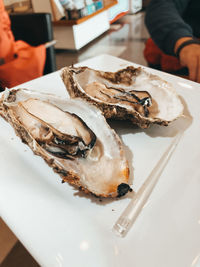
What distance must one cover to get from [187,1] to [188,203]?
122cm

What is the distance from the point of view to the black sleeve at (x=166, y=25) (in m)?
0.98

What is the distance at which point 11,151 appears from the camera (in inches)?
21.6

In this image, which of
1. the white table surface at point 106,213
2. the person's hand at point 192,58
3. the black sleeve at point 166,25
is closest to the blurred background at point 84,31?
the black sleeve at point 166,25

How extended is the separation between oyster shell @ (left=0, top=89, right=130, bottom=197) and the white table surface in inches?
1.4

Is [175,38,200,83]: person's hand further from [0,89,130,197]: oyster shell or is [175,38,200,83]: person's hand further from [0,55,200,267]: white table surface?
[0,89,130,197]: oyster shell

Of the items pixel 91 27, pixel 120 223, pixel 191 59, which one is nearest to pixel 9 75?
pixel 191 59

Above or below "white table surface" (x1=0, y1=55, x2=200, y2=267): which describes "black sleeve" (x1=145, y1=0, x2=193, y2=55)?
above

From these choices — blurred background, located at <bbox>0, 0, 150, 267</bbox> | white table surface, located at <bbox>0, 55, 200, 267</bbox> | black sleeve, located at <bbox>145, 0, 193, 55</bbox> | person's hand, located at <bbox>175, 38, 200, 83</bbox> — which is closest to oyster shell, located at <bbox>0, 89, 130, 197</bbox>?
white table surface, located at <bbox>0, 55, 200, 267</bbox>

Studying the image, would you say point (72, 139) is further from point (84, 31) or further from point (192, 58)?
point (84, 31)

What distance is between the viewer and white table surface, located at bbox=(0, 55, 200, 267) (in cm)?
34

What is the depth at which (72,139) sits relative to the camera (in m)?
0.49

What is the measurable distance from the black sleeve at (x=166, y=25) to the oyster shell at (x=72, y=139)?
0.64 meters

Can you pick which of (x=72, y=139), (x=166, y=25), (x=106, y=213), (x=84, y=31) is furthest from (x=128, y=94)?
(x=84, y=31)

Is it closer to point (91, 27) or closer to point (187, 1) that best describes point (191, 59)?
point (187, 1)
